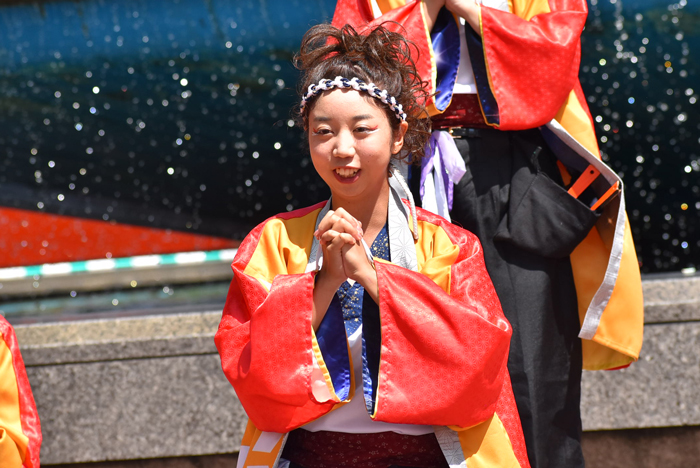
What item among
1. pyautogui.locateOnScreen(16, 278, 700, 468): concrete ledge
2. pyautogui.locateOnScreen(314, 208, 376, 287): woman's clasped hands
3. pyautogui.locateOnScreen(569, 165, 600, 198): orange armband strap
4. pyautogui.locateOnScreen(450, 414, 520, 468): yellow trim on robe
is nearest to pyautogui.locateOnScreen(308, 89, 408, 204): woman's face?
pyautogui.locateOnScreen(314, 208, 376, 287): woman's clasped hands

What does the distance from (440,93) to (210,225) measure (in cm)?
189

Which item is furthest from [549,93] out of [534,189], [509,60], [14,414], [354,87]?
[14,414]

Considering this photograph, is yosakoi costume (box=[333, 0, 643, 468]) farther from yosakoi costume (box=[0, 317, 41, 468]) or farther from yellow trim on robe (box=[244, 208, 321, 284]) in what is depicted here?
yosakoi costume (box=[0, 317, 41, 468])

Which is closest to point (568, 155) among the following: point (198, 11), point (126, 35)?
point (198, 11)

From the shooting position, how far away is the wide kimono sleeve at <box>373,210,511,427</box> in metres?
1.29

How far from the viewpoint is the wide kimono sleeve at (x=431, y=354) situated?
4.23ft

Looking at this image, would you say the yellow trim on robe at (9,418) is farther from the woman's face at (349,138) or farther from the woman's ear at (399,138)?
the woman's ear at (399,138)

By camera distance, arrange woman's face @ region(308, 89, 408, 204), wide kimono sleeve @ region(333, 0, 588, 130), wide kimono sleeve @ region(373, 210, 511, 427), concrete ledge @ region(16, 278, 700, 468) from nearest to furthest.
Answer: wide kimono sleeve @ region(373, 210, 511, 427) → woman's face @ region(308, 89, 408, 204) → wide kimono sleeve @ region(333, 0, 588, 130) → concrete ledge @ region(16, 278, 700, 468)

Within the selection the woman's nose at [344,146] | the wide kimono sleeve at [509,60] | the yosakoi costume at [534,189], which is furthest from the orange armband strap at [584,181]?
the woman's nose at [344,146]

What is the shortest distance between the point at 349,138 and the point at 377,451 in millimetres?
577

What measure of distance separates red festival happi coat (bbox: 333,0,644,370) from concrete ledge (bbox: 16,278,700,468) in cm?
58

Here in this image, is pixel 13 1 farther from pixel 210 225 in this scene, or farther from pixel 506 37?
pixel 506 37

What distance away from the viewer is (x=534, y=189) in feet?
6.05

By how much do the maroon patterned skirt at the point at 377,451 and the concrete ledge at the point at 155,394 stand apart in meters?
1.14
